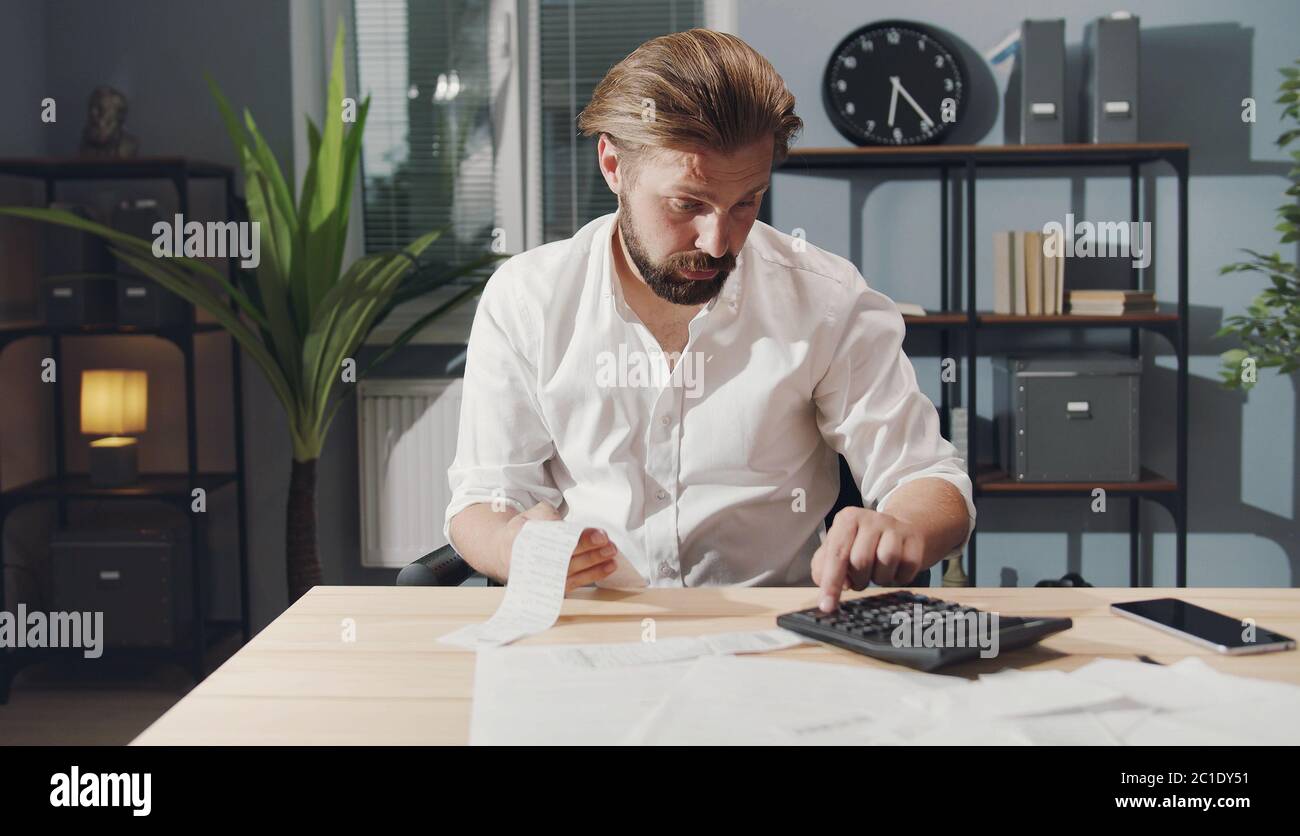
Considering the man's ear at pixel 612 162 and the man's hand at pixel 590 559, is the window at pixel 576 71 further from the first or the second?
the man's hand at pixel 590 559

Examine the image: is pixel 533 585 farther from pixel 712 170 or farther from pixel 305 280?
pixel 305 280

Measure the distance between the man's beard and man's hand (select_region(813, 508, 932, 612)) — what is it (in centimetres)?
43

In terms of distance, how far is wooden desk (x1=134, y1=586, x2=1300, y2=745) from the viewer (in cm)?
88

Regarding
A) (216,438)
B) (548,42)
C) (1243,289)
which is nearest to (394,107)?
(548,42)

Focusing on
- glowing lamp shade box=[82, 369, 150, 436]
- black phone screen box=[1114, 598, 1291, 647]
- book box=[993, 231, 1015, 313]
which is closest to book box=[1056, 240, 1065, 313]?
book box=[993, 231, 1015, 313]

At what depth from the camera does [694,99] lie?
1459mm

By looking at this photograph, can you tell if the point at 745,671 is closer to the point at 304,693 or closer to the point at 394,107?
the point at 304,693

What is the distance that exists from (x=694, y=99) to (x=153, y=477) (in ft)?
7.86

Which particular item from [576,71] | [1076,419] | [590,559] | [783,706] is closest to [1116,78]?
[1076,419]

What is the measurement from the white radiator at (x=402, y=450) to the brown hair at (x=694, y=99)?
1925mm

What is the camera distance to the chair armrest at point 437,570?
1442 mm

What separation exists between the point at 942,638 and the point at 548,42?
291 cm

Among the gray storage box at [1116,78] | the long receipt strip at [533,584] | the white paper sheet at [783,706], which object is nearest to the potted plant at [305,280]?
the gray storage box at [1116,78]

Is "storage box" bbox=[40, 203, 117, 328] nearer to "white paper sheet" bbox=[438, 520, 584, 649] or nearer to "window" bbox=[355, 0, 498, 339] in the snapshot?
"window" bbox=[355, 0, 498, 339]
